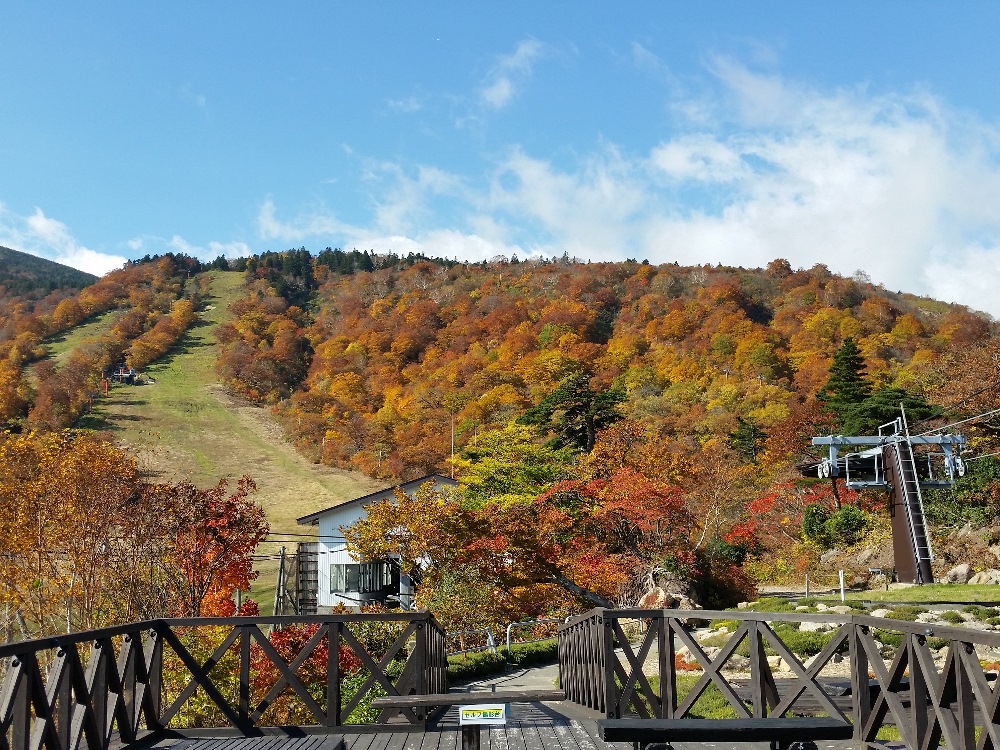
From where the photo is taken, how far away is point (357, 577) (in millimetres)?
32688

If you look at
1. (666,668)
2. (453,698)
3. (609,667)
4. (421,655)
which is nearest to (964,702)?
(666,668)

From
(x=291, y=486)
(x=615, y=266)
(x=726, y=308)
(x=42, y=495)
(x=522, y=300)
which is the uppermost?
(x=615, y=266)

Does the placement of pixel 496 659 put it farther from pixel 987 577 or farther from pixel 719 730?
pixel 987 577

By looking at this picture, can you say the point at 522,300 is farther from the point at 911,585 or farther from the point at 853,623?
the point at 853,623

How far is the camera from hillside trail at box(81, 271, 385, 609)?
2124 inches

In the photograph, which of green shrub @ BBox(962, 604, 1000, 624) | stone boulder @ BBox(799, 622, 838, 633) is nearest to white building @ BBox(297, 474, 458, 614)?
stone boulder @ BBox(799, 622, 838, 633)

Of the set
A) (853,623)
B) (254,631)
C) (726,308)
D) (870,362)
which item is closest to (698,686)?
(853,623)

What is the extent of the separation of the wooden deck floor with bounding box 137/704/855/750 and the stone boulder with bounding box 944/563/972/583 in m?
19.2

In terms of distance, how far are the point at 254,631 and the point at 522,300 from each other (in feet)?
240

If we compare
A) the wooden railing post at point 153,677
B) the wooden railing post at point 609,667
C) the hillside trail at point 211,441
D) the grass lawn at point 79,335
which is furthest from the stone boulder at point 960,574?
the grass lawn at point 79,335

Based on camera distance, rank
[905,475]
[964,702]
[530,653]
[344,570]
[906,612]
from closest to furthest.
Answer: [964,702], [906,612], [530,653], [905,475], [344,570]

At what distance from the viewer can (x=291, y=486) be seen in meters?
56.8

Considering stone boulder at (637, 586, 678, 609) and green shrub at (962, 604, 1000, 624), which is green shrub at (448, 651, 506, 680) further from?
green shrub at (962, 604, 1000, 624)

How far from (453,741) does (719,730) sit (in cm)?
265
